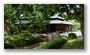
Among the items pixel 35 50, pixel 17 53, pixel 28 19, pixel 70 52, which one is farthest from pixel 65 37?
pixel 17 53

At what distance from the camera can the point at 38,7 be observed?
256cm

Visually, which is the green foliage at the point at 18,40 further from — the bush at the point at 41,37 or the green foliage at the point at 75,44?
the green foliage at the point at 75,44

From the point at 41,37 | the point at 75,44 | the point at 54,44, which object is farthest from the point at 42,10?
the point at 75,44

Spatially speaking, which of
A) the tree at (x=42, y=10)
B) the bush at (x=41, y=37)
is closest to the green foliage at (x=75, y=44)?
the tree at (x=42, y=10)

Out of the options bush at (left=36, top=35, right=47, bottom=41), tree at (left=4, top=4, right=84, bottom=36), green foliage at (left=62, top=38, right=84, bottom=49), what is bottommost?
green foliage at (left=62, top=38, right=84, bottom=49)

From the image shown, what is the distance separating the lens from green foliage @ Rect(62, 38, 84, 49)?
101 inches

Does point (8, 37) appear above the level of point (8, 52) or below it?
above

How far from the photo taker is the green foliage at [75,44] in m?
2.57

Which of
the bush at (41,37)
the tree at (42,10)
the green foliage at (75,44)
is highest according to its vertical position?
the tree at (42,10)

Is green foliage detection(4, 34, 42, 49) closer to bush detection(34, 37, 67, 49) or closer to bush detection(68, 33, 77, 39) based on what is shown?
bush detection(34, 37, 67, 49)

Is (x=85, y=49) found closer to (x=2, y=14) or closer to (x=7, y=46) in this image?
(x=7, y=46)

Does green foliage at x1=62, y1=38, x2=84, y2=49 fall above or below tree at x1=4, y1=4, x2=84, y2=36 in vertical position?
below

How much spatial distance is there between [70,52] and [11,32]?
1.22 meters

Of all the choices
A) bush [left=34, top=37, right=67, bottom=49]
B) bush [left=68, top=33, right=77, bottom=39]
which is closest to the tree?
Answer: bush [left=68, top=33, right=77, bottom=39]
